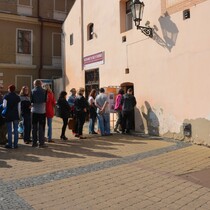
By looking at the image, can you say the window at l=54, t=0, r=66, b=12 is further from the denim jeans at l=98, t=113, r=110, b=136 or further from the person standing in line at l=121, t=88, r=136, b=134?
the denim jeans at l=98, t=113, r=110, b=136

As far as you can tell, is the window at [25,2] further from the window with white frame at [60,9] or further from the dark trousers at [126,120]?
the dark trousers at [126,120]

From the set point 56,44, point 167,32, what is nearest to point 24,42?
point 56,44

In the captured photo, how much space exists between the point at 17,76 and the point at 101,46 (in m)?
9.18

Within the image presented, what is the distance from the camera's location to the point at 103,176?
599 centimetres

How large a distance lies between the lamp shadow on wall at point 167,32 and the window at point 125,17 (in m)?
2.24

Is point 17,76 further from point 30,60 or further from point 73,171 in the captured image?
point 73,171

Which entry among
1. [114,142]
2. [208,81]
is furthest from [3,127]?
[208,81]

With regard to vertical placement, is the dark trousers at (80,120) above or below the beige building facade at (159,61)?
below

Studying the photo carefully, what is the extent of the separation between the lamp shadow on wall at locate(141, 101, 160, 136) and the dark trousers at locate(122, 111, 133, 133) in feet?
1.80

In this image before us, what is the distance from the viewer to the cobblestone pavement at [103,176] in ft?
15.3

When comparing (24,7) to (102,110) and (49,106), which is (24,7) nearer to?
(102,110)

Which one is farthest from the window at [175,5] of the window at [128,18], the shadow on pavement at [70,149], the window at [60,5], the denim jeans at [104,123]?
the window at [60,5]

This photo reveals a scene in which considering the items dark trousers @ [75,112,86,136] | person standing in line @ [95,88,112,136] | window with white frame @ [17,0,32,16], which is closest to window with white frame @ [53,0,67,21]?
window with white frame @ [17,0,32,16]

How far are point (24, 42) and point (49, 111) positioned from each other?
44.0 feet
